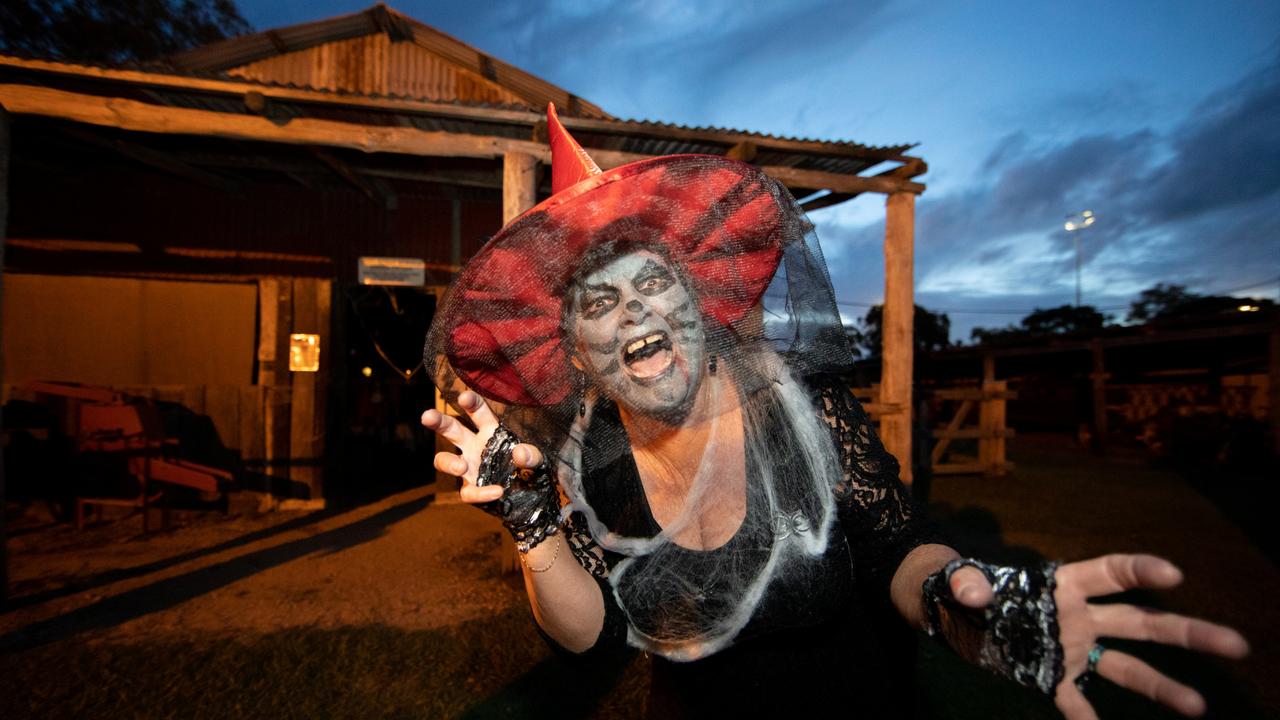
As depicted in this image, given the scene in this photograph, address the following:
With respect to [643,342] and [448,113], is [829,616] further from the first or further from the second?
[448,113]

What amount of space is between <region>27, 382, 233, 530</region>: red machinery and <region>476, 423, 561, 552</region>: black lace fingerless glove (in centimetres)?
631

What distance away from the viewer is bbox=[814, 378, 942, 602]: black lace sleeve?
1.53 metres

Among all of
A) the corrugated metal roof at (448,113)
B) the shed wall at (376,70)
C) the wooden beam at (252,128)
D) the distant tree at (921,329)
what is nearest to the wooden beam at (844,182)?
the corrugated metal roof at (448,113)

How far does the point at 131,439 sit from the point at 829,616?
754cm

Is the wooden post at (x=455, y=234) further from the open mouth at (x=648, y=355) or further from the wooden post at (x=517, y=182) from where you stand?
the open mouth at (x=648, y=355)

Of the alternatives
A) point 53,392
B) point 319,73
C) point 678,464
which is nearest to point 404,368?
point 53,392

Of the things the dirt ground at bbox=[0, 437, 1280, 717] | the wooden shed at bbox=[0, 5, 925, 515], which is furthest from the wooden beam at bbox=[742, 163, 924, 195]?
the dirt ground at bbox=[0, 437, 1280, 717]

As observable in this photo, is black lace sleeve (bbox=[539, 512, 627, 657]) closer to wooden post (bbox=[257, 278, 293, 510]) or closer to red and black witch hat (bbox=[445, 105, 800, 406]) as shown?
red and black witch hat (bbox=[445, 105, 800, 406])

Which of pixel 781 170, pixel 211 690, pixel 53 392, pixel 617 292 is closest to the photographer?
pixel 617 292

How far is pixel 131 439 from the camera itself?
6.02 metres

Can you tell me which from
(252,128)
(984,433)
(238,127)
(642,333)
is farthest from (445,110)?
(984,433)

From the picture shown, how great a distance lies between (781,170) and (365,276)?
211 inches

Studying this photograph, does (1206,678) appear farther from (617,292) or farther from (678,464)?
(617,292)

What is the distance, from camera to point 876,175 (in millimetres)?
5797
